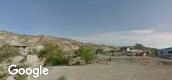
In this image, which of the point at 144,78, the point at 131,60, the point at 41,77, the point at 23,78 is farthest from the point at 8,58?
the point at 131,60

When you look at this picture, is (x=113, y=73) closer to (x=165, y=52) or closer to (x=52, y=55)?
(x=52, y=55)

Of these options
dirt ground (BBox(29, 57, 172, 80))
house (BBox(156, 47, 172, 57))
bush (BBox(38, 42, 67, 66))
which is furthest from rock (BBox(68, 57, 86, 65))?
house (BBox(156, 47, 172, 57))

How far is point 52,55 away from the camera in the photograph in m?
39.1

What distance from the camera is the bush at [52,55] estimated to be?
3862 centimetres

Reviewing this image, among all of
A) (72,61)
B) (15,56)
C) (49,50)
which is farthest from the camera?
(49,50)

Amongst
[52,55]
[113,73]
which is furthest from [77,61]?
[113,73]

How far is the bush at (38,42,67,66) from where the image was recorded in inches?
1521

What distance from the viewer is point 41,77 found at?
2081 centimetres

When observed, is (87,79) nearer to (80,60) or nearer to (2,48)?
(2,48)

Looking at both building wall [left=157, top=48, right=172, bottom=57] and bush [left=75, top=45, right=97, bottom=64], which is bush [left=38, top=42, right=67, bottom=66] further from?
building wall [left=157, top=48, right=172, bottom=57]

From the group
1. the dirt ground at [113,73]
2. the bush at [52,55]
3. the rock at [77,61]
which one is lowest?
the dirt ground at [113,73]

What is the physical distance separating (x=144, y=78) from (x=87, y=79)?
4.06 m

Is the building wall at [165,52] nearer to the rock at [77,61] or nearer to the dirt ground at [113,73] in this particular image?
the dirt ground at [113,73]

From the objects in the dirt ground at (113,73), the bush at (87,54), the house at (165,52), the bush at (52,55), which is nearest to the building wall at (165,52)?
the house at (165,52)
